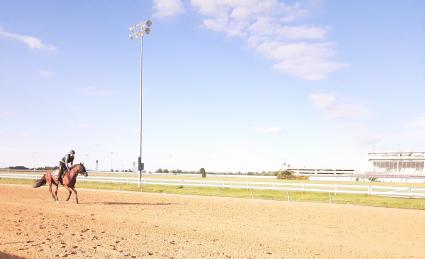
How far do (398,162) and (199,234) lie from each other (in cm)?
8546

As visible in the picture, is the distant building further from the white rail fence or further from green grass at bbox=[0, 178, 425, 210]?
green grass at bbox=[0, 178, 425, 210]

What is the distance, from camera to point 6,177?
59750mm

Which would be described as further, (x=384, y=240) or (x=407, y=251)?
(x=384, y=240)

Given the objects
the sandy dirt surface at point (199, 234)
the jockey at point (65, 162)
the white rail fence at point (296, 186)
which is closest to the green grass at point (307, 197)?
the white rail fence at point (296, 186)

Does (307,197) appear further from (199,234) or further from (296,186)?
(199,234)

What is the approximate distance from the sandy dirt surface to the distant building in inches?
2861

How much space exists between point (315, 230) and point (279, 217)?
4063mm

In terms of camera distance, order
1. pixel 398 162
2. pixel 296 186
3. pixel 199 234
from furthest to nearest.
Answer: pixel 398 162
pixel 296 186
pixel 199 234

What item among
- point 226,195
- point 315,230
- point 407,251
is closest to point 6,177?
point 226,195

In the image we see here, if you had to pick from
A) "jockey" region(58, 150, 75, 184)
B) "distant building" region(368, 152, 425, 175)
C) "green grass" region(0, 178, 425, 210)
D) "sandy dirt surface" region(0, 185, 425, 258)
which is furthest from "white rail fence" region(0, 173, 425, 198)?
"distant building" region(368, 152, 425, 175)

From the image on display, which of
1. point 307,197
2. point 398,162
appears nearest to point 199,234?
point 307,197

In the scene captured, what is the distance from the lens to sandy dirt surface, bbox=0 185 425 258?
1146cm

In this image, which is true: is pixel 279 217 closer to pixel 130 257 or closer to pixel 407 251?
pixel 407 251

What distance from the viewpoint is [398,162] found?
90.2m
